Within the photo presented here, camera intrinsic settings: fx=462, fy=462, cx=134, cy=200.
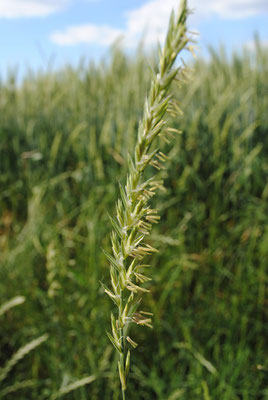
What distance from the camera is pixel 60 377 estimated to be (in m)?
1.68

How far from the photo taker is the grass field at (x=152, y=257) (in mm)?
1713

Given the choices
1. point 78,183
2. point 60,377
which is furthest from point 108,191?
point 60,377

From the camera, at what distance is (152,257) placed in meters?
2.24

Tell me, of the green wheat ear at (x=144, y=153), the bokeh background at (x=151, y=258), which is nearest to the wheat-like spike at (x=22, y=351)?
the bokeh background at (x=151, y=258)

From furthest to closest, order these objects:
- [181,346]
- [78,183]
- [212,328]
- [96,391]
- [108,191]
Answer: [78,183] → [108,191] → [212,328] → [181,346] → [96,391]

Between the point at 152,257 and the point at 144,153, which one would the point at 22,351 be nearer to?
the point at 152,257

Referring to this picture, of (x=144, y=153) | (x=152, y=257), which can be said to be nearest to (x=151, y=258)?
(x=152, y=257)

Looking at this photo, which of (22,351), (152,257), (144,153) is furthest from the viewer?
(152,257)

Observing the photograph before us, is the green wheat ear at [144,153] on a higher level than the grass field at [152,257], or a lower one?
higher

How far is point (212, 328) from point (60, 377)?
0.66 metres

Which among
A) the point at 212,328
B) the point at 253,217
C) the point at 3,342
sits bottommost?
the point at 3,342

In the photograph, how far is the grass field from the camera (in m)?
1.71

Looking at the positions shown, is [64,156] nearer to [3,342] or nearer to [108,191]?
[108,191]

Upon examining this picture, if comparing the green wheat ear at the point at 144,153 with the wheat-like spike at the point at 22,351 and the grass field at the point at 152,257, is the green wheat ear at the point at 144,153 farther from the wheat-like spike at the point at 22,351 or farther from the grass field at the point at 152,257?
the wheat-like spike at the point at 22,351
